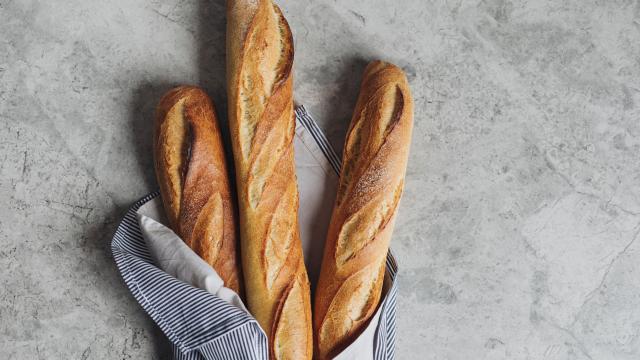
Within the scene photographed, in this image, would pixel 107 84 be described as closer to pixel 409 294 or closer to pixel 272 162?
pixel 272 162

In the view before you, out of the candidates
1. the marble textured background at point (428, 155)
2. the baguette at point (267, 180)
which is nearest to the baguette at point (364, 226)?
the baguette at point (267, 180)

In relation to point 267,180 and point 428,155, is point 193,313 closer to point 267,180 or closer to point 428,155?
point 267,180

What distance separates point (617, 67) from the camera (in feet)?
6.44

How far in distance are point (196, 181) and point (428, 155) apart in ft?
2.58

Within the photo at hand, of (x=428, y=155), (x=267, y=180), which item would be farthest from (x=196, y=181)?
(x=428, y=155)

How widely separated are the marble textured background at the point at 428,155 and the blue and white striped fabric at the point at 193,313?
156 millimetres

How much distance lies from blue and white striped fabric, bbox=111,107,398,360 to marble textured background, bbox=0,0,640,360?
156mm

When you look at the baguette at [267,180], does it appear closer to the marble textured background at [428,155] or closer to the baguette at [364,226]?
the baguette at [364,226]

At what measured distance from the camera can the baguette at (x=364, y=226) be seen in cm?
166

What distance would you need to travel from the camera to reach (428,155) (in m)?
1.94

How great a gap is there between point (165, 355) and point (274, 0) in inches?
49.7

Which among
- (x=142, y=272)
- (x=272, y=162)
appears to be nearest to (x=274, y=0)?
(x=272, y=162)

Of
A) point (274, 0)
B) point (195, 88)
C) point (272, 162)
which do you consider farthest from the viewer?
point (274, 0)

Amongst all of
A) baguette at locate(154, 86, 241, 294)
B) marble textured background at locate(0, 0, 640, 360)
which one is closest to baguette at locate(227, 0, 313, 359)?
baguette at locate(154, 86, 241, 294)
